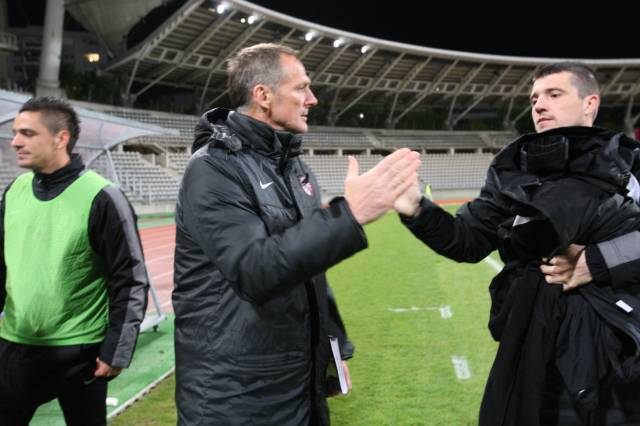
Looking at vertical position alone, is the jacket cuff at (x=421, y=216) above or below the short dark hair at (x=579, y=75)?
below

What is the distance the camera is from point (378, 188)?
154cm

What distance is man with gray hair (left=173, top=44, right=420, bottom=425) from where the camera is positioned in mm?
→ 1531

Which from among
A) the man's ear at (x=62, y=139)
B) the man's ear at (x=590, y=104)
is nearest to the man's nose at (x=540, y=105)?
the man's ear at (x=590, y=104)

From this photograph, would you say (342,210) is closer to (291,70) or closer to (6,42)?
(291,70)

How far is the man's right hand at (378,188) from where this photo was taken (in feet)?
5.05

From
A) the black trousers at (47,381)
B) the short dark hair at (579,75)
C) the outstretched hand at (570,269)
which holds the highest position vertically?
the short dark hair at (579,75)

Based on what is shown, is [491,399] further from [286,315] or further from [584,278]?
[286,315]

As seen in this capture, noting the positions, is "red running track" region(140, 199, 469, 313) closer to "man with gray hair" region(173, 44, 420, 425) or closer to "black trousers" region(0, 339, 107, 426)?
"black trousers" region(0, 339, 107, 426)

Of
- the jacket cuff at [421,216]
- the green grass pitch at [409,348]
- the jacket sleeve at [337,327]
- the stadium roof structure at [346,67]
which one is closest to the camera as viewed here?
the jacket sleeve at [337,327]

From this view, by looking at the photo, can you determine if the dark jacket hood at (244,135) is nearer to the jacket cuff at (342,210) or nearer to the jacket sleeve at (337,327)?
the jacket cuff at (342,210)

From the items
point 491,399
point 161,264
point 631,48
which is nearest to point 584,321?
point 491,399

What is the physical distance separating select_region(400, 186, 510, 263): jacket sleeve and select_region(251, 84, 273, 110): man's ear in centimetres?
74

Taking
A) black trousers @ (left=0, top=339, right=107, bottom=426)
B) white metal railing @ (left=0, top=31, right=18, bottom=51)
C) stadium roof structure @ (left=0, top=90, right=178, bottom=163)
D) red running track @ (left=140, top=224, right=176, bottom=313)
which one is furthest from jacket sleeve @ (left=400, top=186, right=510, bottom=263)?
white metal railing @ (left=0, top=31, right=18, bottom=51)

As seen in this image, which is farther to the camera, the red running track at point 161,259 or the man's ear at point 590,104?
the red running track at point 161,259
